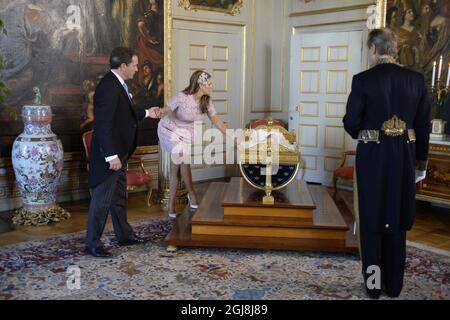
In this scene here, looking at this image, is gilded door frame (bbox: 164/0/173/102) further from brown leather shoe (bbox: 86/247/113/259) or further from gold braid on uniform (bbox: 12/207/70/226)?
brown leather shoe (bbox: 86/247/113/259)

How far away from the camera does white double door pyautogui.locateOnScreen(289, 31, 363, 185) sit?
24.5 feet

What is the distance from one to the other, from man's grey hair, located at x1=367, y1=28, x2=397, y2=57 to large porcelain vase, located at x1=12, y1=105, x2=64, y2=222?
12.5 ft

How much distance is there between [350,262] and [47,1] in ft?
15.5

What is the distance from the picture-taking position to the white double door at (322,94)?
24.5 feet

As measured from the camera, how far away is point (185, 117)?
5418mm

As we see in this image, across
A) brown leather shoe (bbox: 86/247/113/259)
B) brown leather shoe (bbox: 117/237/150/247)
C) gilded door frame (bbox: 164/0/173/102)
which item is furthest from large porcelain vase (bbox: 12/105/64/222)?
gilded door frame (bbox: 164/0/173/102)

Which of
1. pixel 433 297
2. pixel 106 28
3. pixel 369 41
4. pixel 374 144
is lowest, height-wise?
pixel 433 297

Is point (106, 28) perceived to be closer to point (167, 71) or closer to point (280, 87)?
point (167, 71)

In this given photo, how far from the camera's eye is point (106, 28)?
6602mm

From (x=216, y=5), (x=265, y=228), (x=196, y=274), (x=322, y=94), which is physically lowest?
(x=196, y=274)

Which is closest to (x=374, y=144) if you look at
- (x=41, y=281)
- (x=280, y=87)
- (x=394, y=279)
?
(x=394, y=279)

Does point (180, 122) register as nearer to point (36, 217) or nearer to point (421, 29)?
point (36, 217)

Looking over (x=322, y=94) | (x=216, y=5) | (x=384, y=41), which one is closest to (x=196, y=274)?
(x=384, y=41)

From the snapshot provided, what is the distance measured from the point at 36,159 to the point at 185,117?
175 cm
